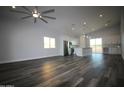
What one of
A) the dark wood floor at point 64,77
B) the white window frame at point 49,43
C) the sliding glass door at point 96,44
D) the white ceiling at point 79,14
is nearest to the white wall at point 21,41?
the white window frame at point 49,43

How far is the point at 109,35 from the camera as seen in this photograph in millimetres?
13492

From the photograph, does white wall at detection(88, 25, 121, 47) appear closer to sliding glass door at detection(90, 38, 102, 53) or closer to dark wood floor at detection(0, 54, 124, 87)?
sliding glass door at detection(90, 38, 102, 53)

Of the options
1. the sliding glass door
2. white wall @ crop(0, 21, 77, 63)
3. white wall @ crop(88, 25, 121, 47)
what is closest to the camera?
white wall @ crop(0, 21, 77, 63)

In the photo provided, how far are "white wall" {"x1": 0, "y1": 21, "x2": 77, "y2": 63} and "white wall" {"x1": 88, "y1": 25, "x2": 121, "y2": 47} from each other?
24.5 feet

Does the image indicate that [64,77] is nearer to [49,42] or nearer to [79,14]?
[79,14]

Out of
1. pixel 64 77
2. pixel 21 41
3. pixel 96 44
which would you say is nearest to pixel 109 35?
pixel 96 44

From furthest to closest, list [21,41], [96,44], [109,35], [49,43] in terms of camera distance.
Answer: [96,44] → [109,35] → [49,43] → [21,41]

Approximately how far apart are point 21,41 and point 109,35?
11.1 meters

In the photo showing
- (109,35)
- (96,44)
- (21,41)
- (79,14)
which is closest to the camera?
(79,14)

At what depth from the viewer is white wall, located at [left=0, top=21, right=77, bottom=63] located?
608cm

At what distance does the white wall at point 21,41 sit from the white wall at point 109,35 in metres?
7.48

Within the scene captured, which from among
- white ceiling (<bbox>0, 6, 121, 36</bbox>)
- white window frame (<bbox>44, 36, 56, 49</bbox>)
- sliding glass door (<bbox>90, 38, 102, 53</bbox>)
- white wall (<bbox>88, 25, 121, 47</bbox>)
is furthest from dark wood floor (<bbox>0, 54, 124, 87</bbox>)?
sliding glass door (<bbox>90, 38, 102, 53</bbox>)

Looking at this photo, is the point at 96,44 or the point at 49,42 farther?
the point at 96,44

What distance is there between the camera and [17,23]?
6.82 metres
